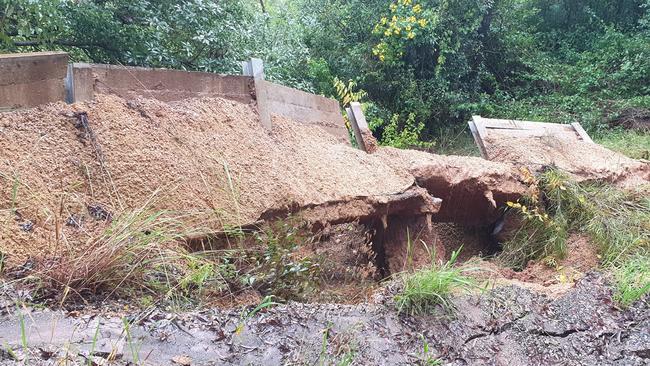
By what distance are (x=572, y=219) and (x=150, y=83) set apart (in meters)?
4.16

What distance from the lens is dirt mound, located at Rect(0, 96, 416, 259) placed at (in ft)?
9.18

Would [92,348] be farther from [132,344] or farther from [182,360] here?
[182,360]

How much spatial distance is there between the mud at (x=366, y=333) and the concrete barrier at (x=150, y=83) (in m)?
1.49

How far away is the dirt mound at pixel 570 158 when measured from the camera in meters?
6.14

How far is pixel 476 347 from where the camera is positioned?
3.22 meters

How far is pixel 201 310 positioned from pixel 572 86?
35.2 ft

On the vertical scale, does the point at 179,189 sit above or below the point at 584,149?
above

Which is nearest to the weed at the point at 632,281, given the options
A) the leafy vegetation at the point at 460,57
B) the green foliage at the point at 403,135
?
the leafy vegetation at the point at 460,57

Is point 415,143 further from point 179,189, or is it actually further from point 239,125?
point 179,189

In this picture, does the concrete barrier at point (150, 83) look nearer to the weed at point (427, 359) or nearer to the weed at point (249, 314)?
the weed at point (249, 314)

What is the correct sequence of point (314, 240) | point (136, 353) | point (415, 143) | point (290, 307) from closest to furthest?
point (136, 353)
point (290, 307)
point (314, 240)
point (415, 143)

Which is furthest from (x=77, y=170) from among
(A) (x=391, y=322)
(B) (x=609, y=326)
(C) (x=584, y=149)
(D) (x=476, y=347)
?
(C) (x=584, y=149)

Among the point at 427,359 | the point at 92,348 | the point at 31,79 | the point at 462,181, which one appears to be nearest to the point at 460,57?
the point at 462,181

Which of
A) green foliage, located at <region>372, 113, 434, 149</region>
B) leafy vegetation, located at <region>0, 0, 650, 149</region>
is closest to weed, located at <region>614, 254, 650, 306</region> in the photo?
leafy vegetation, located at <region>0, 0, 650, 149</region>
